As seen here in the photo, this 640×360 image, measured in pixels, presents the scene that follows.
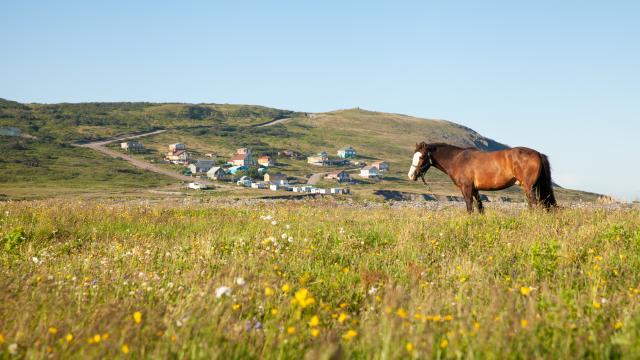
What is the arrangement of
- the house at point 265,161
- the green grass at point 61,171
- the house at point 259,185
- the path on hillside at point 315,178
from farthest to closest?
the house at point 265,161 → the path on hillside at point 315,178 → the house at point 259,185 → the green grass at point 61,171

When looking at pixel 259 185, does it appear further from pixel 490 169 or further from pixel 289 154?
pixel 490 169

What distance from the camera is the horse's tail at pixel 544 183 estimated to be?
16.2 metres

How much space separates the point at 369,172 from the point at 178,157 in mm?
55464

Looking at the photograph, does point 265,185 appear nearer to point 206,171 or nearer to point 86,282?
point 206,171

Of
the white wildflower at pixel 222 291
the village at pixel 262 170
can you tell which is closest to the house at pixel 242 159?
the village at pixel 262 170

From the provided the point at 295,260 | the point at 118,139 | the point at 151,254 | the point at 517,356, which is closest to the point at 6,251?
the point at 151,254

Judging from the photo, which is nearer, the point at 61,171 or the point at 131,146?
the point at 61,171

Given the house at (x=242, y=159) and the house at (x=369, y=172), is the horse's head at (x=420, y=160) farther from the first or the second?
the house at (x=242, y=159)

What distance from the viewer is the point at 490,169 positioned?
17.3m

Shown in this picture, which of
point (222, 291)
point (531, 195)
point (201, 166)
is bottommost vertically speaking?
point (201, 166)

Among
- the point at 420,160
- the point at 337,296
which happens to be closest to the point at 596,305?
the point at 337,296

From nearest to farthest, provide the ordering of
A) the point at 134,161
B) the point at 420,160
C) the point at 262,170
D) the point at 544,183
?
1. the point at 544,183
2. the point at 420,160
3. the point at 134,161
4. the point at 262,170

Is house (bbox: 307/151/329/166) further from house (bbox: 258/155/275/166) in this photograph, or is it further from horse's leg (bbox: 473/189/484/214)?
horse's leg (bbox: 473/189/484/214)

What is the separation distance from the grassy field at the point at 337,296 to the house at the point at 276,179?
4915 inches
